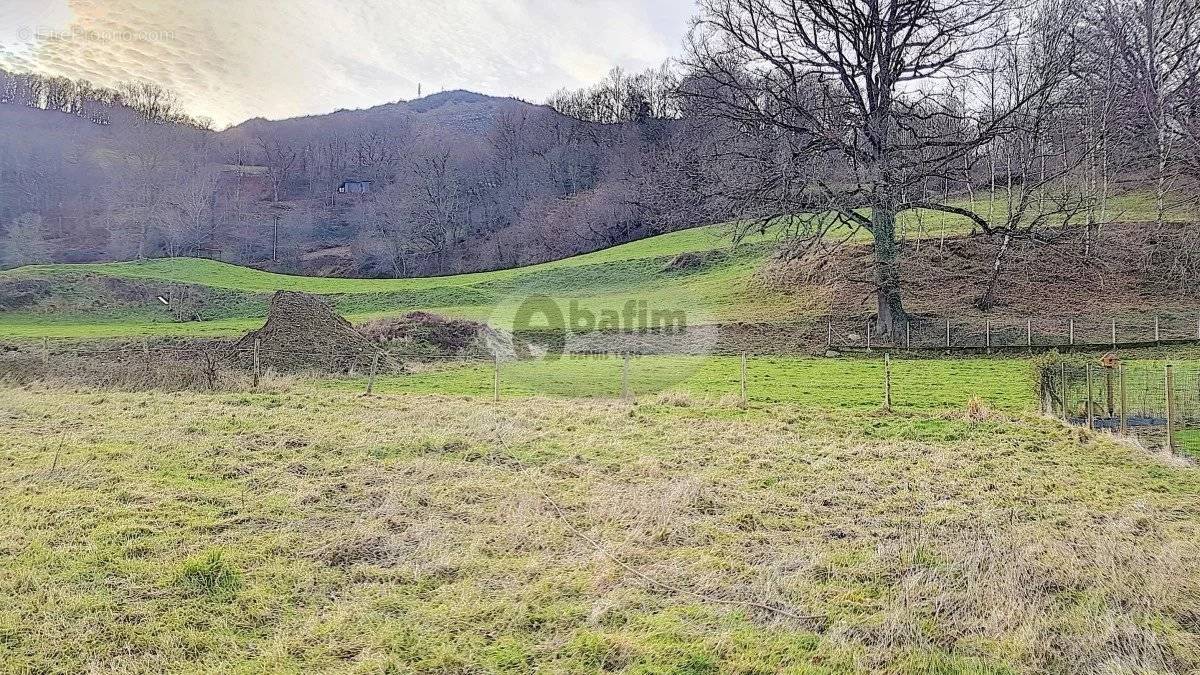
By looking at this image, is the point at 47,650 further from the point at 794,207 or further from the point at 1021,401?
the point at 794,207

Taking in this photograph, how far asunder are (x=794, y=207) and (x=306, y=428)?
15.3 m

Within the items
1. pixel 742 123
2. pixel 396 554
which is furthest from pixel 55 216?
pixel 396 554

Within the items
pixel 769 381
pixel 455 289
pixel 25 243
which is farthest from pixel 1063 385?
pixel 25 243

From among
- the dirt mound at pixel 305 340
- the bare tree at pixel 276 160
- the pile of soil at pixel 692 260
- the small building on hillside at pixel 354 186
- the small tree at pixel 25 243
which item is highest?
the bare tree at pixel 276 160

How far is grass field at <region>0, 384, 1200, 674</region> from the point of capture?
4.31 meters

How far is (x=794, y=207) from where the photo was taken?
21.0m

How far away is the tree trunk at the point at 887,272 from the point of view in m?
21.5

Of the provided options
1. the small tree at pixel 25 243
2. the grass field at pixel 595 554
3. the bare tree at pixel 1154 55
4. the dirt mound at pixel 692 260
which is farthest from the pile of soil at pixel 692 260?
the small tree at pixel 25 243

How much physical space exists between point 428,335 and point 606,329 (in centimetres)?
791

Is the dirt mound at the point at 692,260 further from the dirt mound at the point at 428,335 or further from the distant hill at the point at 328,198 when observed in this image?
the dirt mound at the point at 428,335

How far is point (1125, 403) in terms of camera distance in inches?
433

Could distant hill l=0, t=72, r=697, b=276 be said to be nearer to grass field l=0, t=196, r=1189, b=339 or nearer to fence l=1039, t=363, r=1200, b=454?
grass field l=0, t=196, r=1189, b=339

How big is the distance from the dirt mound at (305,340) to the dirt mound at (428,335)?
8.74ft

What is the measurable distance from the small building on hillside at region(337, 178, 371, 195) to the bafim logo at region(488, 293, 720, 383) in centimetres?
6777
